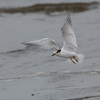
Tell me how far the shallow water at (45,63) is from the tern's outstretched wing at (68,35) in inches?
26.4

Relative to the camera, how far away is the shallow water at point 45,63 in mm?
5508

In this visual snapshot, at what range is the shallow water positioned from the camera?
551 centimetres

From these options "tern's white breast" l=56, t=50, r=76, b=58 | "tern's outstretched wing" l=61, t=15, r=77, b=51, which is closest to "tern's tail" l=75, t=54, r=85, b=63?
"tern's white breast" l=56, t=50, r=76, b=58

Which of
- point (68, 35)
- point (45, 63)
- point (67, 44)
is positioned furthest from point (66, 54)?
point (45, 63)

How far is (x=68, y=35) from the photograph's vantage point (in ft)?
22.3

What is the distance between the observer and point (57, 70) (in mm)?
7430

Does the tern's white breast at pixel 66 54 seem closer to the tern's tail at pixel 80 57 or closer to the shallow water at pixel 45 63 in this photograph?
the tern's tail at pixel 80 57

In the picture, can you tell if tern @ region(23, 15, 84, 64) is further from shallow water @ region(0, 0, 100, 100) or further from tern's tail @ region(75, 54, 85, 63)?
shallow water @ region(0, 0, 100, 100)

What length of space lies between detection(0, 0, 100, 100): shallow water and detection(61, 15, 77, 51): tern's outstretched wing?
67 centimetres

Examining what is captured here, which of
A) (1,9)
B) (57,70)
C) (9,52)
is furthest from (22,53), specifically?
Answer: (1,9)

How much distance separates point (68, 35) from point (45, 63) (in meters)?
1.76

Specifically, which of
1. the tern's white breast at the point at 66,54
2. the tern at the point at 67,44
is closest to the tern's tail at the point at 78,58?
the tern at the point at 67,44

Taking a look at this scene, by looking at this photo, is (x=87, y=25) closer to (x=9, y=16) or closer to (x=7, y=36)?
(x=7, y=36)

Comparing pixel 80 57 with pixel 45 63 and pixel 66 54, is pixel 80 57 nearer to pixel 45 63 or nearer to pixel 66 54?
pixel 66 54
